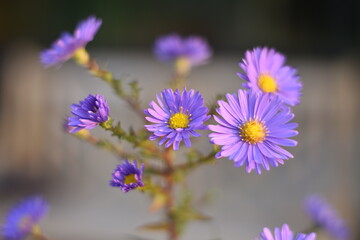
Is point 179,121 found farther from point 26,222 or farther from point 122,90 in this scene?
point 26,222

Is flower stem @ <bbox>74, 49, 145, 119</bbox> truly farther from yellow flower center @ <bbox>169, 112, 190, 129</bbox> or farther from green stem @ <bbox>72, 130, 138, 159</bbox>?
yellow flower center @ <bbox>169, 112, 190, 129</bbox>

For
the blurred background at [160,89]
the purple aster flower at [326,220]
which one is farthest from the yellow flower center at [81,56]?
the blurred background at [160,89]

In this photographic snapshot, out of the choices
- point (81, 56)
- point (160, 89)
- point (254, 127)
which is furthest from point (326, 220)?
point (160, 89)

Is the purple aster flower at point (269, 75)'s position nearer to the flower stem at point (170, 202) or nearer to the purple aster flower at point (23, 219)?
the flower stem at point (170, 202)

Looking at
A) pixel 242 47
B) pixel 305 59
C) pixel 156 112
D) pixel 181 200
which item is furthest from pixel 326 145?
pixel 156 112

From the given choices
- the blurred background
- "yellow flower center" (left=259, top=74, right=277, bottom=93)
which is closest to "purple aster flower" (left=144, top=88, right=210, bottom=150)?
"yellow flower center" (left=259, top=74, right=277, bottom=93)

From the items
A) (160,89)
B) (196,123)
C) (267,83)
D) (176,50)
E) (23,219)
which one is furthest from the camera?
(160,89)
